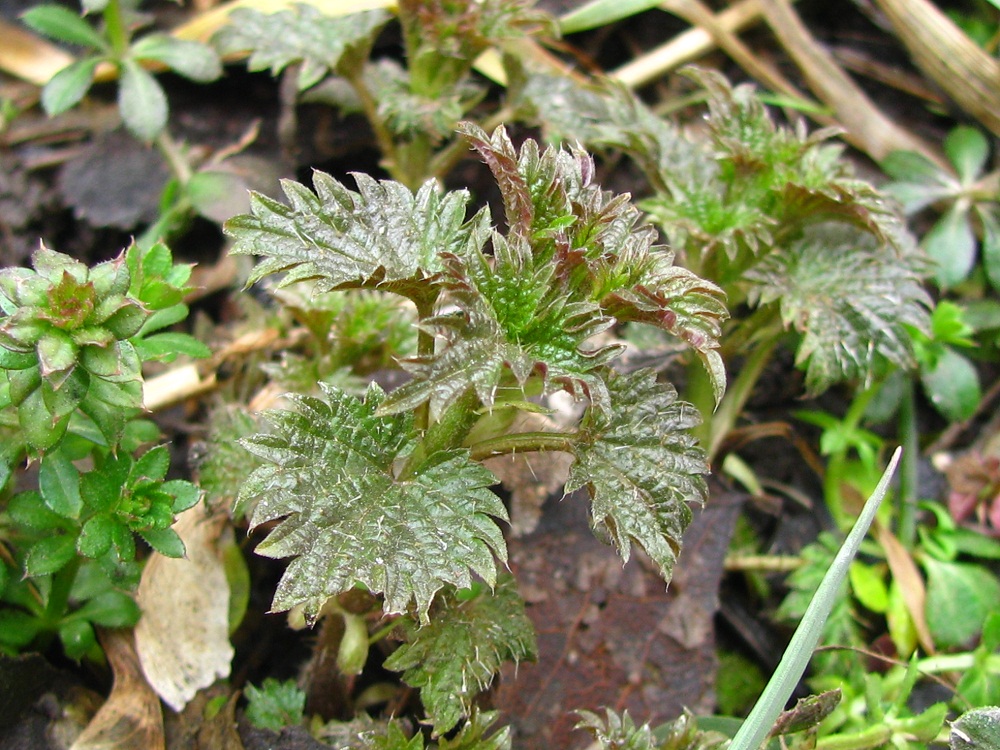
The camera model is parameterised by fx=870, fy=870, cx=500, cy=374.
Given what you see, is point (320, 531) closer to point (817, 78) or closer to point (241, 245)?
point (241, 245)

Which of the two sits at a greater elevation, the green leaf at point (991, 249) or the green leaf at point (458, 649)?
the green leaf at point (991, 249)

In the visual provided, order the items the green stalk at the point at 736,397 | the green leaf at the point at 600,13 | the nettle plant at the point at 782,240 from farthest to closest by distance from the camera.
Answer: the green leaf at the point at 600,13 → the green stalk at the point at 736,397 → the nettle plant at the point at 782,240

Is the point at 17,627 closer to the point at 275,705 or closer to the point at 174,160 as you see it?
the point at 275,705

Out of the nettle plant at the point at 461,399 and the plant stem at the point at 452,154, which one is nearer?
the nettle plant at the point at 461,399

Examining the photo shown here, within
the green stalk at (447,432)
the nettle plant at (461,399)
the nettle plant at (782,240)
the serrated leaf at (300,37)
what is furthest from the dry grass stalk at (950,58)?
the green stalk at (447,432)

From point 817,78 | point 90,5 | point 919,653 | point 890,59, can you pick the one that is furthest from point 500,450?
point 890,59

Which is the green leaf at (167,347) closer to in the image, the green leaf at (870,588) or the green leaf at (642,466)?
the green leaf at (642,466)

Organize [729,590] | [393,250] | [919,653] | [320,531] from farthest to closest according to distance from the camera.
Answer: [729,590] < [919,653] < [393,250] < [320,531]

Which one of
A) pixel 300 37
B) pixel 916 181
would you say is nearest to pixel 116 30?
pixel 300 37
